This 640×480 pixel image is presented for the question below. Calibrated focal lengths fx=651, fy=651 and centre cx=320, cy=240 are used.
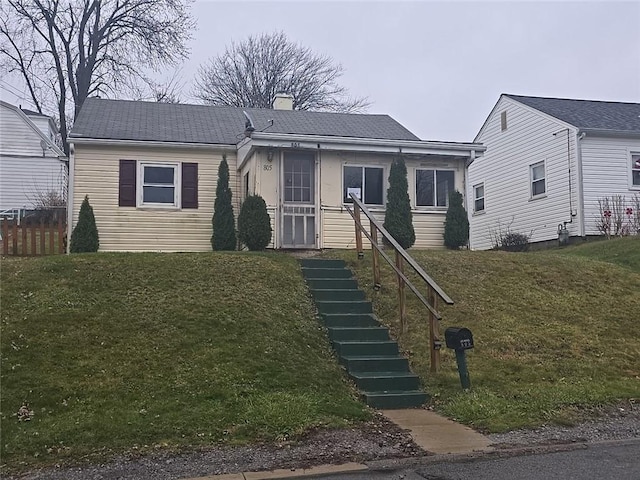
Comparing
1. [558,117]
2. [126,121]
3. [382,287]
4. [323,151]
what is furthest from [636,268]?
[126,121]

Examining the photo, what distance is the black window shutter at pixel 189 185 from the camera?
16359 millimetres

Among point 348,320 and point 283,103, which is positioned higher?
point 283,103

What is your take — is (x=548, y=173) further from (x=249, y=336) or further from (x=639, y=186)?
(x=249, y=336)

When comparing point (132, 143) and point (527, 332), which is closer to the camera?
point (527, 332)

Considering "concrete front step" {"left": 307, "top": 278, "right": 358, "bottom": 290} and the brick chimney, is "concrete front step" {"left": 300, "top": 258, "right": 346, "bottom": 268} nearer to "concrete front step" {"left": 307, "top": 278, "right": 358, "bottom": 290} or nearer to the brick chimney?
"concrete front step" {"left": 307, "top": 278, "right": 358, "bottom": 290}

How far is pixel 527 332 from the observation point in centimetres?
966

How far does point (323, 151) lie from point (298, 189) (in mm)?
1078

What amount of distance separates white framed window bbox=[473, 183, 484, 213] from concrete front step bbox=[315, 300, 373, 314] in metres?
16.5

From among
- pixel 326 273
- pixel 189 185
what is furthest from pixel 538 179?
pixel 326 273

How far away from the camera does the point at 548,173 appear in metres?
21.6

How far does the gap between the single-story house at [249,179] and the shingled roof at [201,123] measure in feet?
0.37

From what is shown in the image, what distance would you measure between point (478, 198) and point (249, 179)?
43.9 ft

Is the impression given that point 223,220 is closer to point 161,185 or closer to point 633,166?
point 161,185

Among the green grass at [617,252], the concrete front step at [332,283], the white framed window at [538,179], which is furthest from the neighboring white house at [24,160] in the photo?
the green grass at [617,252]
